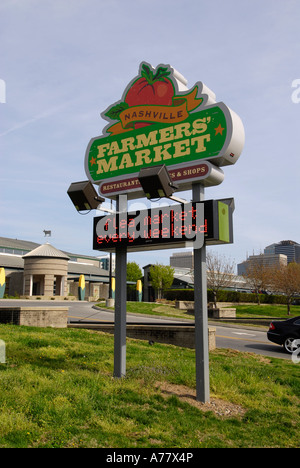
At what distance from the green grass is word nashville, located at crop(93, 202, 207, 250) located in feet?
9.93

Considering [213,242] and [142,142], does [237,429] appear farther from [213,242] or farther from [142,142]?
[142,142]

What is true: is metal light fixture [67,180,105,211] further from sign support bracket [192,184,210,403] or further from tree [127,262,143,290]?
tree [127,262,143,290]

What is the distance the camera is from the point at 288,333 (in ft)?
50.1

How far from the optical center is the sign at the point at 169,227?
7.70 m

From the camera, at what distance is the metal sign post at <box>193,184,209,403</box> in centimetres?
768

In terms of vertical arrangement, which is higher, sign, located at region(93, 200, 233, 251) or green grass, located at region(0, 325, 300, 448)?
sign, located at region(93, 200, 233, 251)

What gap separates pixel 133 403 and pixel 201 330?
200 centimetres

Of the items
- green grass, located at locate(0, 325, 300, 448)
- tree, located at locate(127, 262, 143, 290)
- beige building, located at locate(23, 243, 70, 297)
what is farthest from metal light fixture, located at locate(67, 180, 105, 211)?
tree, located at locate(127, 262, 143, 290)

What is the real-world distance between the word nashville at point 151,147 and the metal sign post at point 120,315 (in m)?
0.98

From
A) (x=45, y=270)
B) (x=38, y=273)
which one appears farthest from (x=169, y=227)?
(x=38, y=273)

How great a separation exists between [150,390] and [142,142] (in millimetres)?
5738

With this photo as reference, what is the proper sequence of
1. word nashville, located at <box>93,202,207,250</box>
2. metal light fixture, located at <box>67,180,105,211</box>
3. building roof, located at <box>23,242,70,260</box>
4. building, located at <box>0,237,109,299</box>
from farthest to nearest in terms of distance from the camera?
building roof, located at <box>23,242,70,260</box>, building, located at <box>0,237,109,299</box>, metal light fixture, located at <box>67,180,105,211</box>, word nashville, located at <box>93,202,207,250</box>

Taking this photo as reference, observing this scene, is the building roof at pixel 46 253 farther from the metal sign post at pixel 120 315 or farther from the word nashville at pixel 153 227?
the word nashville at pixel 153 227

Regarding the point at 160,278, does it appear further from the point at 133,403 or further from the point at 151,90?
the point at 133,403
